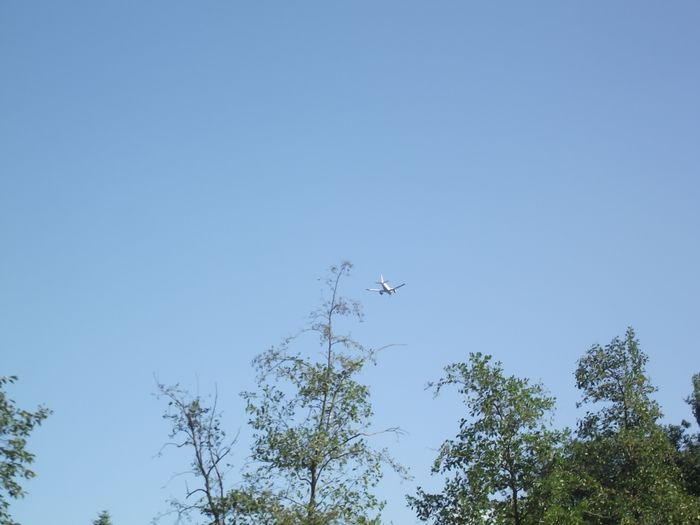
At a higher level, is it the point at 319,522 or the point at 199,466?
the point at 199,466

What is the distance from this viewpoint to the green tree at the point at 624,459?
25.4m

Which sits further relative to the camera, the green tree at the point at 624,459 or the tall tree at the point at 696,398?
the tall tree at the point at 696,398

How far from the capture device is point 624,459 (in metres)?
27.2

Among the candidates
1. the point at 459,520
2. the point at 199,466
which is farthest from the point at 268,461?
the point at 459,520

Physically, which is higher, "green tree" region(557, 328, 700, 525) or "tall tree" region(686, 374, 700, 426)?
"tall tree" region(686, 374, 700, 426)

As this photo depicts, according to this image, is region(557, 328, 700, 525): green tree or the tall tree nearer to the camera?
region(557, 328, 700, 525): green tree

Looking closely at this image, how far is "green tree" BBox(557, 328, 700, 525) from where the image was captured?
83.3 feet

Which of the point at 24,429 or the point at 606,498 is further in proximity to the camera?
the point at 606,498

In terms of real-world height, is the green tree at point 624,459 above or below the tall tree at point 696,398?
below

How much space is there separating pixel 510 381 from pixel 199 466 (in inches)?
375

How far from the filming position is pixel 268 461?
22.5m

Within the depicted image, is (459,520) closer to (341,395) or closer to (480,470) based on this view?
(480,470)

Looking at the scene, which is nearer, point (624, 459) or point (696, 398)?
point (624, 459)

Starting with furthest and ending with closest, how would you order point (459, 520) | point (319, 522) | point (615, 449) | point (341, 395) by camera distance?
point (615, 449) → point (459, 520) → point (341, 395) → point (319, 522)
